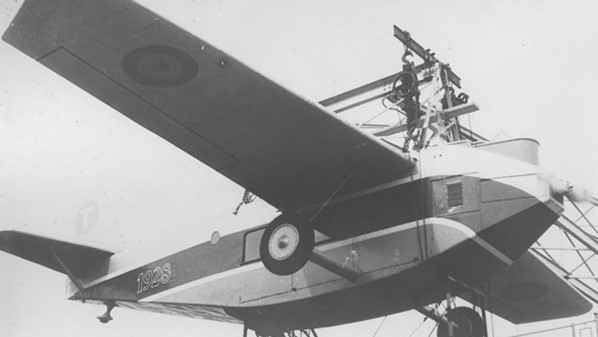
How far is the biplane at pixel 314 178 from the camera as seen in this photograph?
29.9 feet

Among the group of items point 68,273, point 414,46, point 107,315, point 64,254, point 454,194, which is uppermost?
point 414,46

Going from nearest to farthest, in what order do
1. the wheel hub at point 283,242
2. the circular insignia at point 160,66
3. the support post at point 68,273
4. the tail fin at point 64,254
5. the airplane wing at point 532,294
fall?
the circular insignia at point 160,66
the wheel hub at point 283,242
the airplane wing at point 532,294
the tail fin at point 64,254
the support post at point 68,273

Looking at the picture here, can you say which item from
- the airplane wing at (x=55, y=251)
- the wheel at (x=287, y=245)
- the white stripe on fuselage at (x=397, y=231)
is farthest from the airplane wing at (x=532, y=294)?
the airplane wing at (x=55, y=251)

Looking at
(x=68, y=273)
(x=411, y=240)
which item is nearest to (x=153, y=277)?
(x=68, y=273)

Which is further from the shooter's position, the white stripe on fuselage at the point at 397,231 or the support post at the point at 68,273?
the support post at the point at 68,273

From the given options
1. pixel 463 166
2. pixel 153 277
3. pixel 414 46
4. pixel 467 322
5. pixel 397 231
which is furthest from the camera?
pixel 153 277

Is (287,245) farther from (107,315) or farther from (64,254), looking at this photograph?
(64,254)

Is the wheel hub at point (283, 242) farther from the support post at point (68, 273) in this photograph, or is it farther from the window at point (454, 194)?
the support post at point (68, 273)

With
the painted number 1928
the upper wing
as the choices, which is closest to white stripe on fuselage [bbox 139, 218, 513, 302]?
the upper wing

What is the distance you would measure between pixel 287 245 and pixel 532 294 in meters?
6.13

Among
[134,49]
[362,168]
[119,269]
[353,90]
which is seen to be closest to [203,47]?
[134,49]

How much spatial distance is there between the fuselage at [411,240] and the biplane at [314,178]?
2cm

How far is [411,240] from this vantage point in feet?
34.8

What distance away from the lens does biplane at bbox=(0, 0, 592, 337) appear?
9109 millimetres
